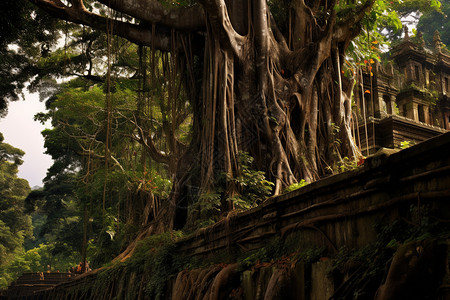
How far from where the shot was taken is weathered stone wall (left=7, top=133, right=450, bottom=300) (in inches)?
95.0

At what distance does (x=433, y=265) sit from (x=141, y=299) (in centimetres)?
561

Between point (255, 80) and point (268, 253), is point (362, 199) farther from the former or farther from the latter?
point (255, 80)

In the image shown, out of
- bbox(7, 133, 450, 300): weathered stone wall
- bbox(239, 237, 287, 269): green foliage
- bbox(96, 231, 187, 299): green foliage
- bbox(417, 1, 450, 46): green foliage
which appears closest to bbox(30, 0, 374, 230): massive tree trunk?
bbox(96, 231, 187, 299): green foliage

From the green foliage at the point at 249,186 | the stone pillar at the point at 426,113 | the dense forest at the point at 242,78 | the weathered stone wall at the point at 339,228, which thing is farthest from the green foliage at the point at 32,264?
the weathered stone wall at the point at 339,228

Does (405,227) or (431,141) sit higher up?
(431,141)

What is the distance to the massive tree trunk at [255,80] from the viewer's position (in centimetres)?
771

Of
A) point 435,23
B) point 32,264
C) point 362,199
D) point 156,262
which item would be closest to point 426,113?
point 156,262

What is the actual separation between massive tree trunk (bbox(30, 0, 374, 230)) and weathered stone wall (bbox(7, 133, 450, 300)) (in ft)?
8.63

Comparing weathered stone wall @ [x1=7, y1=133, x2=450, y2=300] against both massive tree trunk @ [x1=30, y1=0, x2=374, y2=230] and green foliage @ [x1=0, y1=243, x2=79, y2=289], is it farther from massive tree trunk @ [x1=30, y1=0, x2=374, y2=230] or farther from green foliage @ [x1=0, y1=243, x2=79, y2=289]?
green foliage @ [x1=0, y1=243, x2=79, y2=289]

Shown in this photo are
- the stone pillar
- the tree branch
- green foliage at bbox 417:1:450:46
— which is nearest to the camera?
the tree branch

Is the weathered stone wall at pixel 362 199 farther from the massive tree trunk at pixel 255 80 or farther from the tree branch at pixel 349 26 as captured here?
the tree branch at pixel 349 26

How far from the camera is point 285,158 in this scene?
7562 mm

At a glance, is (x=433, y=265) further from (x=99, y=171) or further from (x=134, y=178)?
(x=99, y=171)

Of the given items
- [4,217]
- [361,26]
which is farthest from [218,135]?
[4,217]
